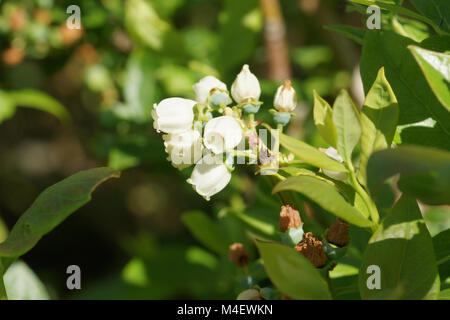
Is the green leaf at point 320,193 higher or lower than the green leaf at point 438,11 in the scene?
lower

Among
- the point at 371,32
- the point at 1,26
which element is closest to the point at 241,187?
the point at 1,26

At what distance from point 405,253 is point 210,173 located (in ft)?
0.75

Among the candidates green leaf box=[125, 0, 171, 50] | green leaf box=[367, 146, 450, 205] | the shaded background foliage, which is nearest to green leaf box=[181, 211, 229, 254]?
the shaded background foliage

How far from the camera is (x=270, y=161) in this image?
0.63m

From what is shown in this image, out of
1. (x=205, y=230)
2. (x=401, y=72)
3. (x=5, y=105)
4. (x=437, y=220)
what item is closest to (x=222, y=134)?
(x=401, y=72)

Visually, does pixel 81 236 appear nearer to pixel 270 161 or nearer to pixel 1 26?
pixel 1 26

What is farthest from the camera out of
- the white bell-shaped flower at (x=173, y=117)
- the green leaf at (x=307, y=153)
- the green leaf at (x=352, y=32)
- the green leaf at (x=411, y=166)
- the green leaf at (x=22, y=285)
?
the green leaf at (x=22, y=285)

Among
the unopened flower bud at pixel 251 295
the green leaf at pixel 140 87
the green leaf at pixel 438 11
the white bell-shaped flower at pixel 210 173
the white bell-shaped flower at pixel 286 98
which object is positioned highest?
the green leaf at pixel 140 87

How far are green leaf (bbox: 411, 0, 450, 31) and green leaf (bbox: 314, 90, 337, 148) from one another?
7.7 inches

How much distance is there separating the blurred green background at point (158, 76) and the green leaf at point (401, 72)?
0.62 feet

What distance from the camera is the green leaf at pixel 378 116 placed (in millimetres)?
587

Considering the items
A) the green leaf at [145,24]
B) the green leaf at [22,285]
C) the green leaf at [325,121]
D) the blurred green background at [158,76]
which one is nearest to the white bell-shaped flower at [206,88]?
A: the green leaf at [325,121]

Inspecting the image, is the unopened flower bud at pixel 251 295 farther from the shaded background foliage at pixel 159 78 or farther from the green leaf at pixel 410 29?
the green leaf at pixel 410 29
